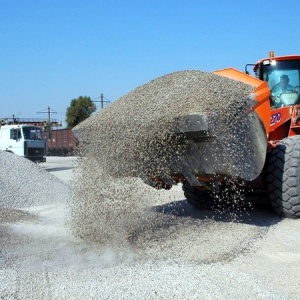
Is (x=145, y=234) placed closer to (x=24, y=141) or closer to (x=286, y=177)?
(x=286, y=177)

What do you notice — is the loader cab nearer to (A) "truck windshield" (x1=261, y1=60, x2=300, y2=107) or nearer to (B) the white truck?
(A) "truck windshield" (x1=261, y1=60, x2=300, y2=107)

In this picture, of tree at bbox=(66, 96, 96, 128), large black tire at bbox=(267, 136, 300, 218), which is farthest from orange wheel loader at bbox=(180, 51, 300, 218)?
tree at bbox=(66, 96, 96, 128)

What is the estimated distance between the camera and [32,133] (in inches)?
747

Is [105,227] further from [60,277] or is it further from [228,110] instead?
[228,110]

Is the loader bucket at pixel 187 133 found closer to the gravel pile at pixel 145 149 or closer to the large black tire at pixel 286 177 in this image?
the gravel pile at pixel 145 149

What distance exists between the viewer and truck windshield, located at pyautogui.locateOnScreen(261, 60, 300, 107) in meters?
6.05

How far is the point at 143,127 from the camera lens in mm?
4422

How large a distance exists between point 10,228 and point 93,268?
2.17m

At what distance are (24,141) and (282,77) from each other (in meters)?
13.9

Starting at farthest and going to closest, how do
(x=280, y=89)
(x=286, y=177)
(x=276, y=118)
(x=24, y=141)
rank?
(x=24, y=141) < (x=280, y=89) < (x=276, y=118) < (x=286, y=177)

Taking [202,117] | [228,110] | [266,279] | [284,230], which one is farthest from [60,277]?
[284,230]

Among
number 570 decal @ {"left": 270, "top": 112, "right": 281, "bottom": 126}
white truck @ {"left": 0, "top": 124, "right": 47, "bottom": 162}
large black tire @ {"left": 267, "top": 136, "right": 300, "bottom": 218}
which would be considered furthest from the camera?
white truck @ {"left": 0, "top": 124, "right": 47, "bottom": 162}

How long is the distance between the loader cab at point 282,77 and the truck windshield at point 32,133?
45.4 ft

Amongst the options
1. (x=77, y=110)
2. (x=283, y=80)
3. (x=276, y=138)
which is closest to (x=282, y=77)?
(x=283, y=80)
